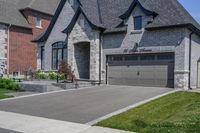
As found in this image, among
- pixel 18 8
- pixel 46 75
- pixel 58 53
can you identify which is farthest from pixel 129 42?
pixel 18 8

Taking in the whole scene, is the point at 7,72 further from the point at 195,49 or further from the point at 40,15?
the point at 195,49

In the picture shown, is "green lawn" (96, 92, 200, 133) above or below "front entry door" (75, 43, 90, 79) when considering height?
below

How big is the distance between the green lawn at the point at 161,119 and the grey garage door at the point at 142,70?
6.39 meters

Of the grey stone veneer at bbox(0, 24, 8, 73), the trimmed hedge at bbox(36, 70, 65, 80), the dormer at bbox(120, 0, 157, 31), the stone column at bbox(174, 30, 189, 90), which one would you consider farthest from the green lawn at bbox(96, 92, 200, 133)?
the grey stone veneer at bbox(0, 24, 8, 73)

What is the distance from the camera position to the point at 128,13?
20.6m

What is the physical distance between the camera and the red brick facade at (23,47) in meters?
30.7

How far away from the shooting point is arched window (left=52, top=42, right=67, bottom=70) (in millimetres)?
24859

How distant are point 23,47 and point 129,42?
15998 millimetres

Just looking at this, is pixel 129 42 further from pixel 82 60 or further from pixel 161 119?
pixel 161 119

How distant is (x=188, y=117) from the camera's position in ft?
31.7

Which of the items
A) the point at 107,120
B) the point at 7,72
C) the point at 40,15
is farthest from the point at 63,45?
the point at 107,120

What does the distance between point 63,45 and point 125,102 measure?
12976 millimetres

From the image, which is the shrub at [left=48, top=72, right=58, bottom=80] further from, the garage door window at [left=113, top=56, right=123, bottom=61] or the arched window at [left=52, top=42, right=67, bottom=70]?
the garage door window at [left=113, top=56, right=123, bottom=61]

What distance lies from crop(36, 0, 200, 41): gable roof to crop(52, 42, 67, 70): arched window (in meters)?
1.62
